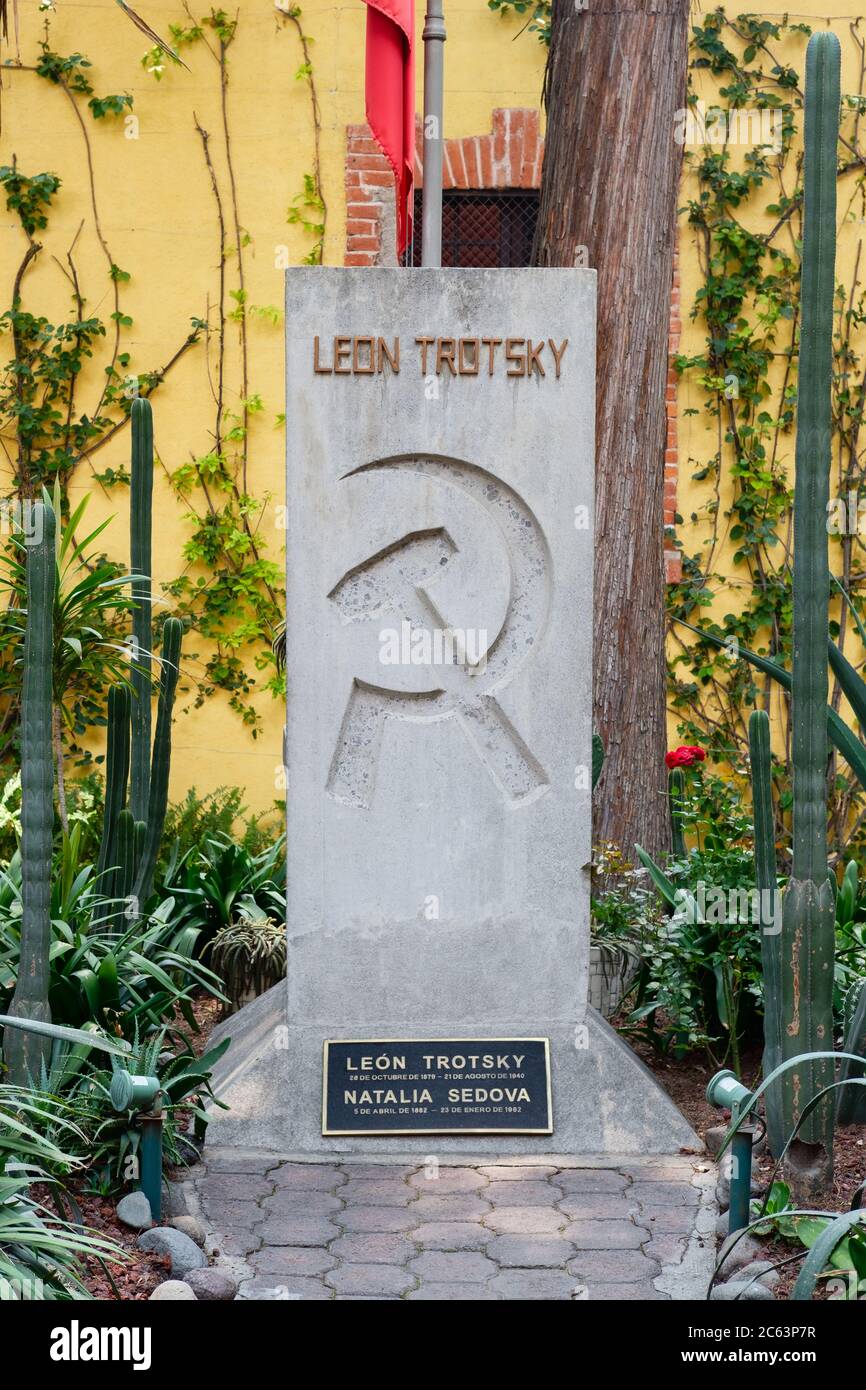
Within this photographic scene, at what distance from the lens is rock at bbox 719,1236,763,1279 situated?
10.3ft

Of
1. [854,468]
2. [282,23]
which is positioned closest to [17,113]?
[282,23]

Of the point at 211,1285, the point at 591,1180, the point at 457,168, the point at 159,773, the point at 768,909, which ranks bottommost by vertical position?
the point at 591,1180

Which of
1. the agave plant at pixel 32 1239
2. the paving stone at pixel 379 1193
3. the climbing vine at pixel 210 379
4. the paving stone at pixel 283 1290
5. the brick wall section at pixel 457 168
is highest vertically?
the brick wall section at pixel 457 168

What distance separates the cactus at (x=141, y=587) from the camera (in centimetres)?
458

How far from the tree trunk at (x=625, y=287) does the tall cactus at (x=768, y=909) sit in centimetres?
213

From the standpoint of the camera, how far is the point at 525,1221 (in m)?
3.55

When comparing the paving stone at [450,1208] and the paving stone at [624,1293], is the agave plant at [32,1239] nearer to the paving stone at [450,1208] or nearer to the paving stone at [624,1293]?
the paving stone at [450,1208]

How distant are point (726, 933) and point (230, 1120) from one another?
149cm

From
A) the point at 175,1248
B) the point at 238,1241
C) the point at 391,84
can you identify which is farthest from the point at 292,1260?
the point at 391,84

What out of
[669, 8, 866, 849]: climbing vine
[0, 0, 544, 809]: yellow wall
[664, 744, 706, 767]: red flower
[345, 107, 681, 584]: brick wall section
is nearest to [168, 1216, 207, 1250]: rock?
[664, 744, 706, 767]: red flower

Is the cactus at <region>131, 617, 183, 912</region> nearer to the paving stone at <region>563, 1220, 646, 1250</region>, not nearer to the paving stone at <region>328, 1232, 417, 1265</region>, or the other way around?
the paving stone at <region>328, 1232, 417, 1265</region>

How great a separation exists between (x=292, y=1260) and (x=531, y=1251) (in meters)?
0.52

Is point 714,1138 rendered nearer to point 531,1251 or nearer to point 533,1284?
point 531,1251

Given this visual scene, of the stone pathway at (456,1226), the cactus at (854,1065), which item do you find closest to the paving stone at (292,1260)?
the stone pathway at (456,1226)
